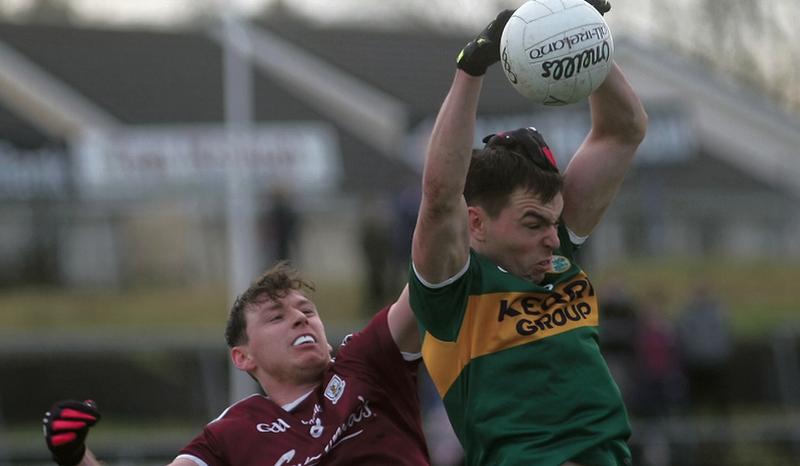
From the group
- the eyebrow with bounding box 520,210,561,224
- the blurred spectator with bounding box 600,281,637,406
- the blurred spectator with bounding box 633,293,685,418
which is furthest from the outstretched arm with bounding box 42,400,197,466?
the blurred spectator with bounding box 633,293,685,418

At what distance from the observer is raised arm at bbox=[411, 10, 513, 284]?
4164 mm

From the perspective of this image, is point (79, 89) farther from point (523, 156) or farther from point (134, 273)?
point (523, 156)

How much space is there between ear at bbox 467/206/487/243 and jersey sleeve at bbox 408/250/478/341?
9 centimetres

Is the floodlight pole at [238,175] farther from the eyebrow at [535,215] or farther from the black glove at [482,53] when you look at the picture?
the black glove at [482,53]

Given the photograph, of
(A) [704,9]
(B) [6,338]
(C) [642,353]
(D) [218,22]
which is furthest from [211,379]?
(A) [704,9]

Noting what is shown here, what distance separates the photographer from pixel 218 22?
33656 millimetres

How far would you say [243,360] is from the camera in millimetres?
5066

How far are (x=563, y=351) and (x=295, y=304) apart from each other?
1.13 metres

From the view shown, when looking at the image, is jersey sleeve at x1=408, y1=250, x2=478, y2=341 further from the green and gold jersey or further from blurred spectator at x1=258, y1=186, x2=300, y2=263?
blurred spectator at x1=258, y1=186, x2=300, y2=263

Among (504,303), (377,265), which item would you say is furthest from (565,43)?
(377,265)

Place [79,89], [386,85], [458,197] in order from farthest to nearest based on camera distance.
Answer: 1. [386,85]
2. [79,89]
3. [458,197]

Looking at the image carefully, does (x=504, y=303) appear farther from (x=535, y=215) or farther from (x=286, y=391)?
(x=286, y=391)

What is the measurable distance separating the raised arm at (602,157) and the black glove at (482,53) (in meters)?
0.53

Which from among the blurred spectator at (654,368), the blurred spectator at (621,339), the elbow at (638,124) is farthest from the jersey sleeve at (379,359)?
the blurred spectator at (654,368)
